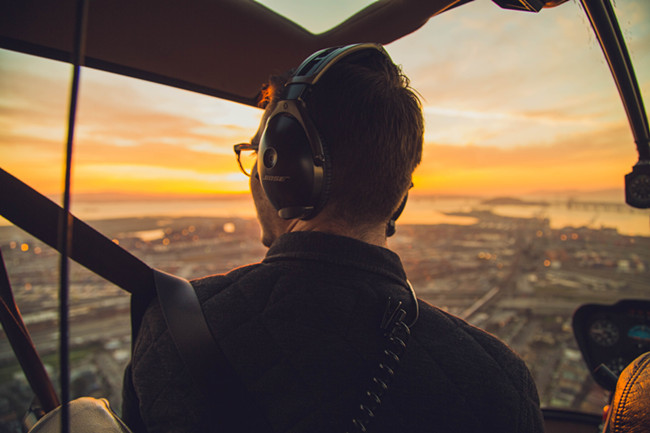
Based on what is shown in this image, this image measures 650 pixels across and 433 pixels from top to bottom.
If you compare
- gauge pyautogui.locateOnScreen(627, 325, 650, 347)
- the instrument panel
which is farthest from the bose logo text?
gauge pyautogui.locateOnScreen(627, 325, 650, 347)

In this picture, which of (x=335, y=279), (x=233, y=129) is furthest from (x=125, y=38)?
(x=335, y=279)

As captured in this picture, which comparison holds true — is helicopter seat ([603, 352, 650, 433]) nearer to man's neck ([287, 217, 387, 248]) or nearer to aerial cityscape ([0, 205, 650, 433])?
man's neck ([287, 217, 387, 248])

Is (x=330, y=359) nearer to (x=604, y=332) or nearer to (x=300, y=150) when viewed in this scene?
(x=300, y=150)

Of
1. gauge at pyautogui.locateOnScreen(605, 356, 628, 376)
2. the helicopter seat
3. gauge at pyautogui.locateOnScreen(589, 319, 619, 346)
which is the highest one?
the helicopter seat

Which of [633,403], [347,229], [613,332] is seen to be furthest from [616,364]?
[347,229]

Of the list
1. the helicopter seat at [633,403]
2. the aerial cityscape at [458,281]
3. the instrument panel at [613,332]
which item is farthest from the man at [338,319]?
the instrument panel at [613,332]

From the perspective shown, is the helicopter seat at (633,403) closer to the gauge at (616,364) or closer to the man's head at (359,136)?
the man's head at (359,136)

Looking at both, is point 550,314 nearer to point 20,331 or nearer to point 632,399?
point 632,399
